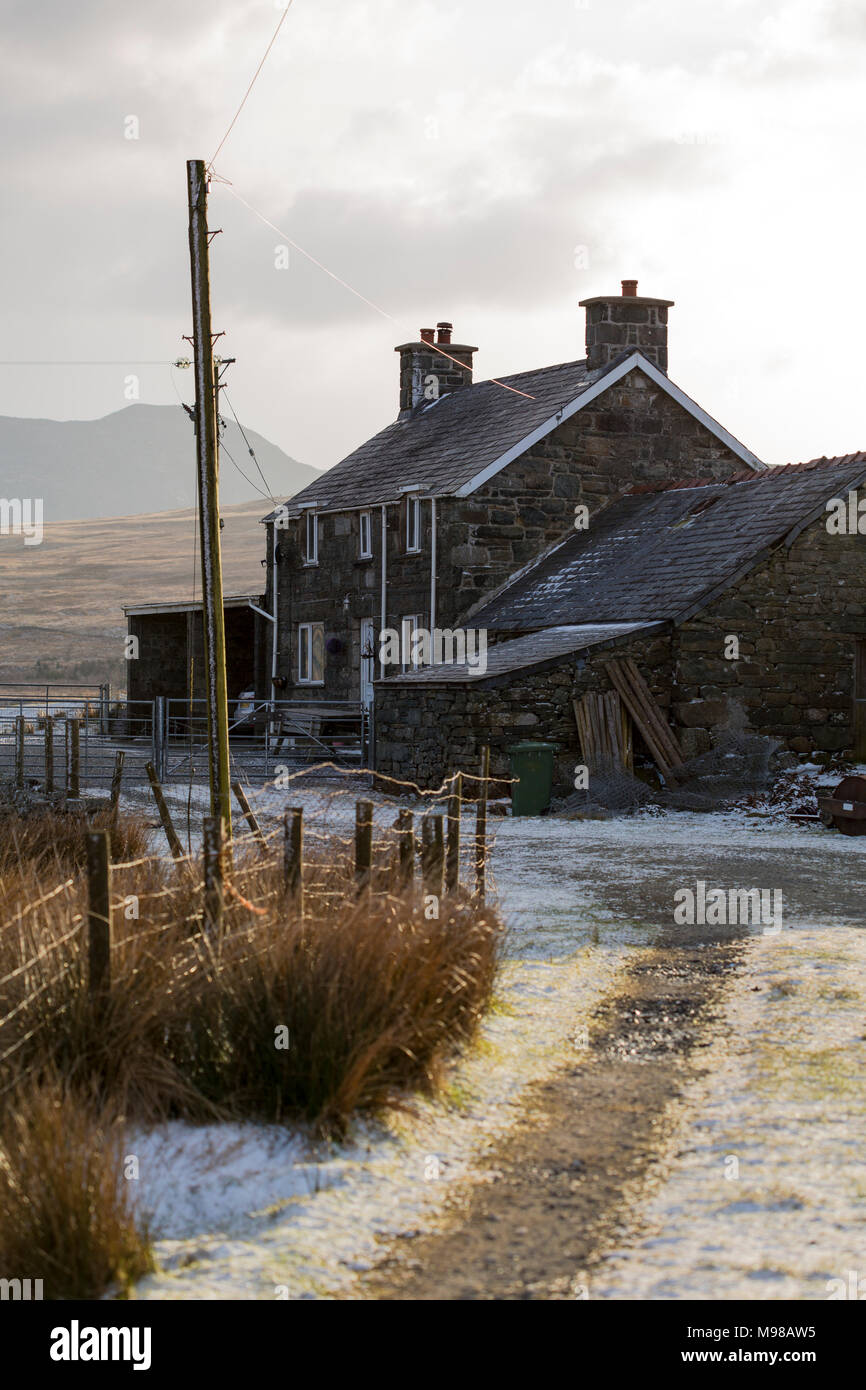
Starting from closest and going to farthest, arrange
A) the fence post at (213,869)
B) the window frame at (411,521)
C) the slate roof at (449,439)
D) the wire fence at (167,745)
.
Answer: the fence post at (213,869), the wire fence at (167,745), the slate roof at (449,439), the window frame at (411,521)

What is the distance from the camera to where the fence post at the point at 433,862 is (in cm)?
932

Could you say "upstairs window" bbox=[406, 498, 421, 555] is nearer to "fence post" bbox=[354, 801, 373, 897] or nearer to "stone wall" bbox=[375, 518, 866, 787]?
"stone wall" bbox=[375, 518, 866, 787]

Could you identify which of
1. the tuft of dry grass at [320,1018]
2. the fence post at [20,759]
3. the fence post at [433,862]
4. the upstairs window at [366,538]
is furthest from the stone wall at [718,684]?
the tuft of dry grass at [320,1018]

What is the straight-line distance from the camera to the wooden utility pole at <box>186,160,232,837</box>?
39.9 feet

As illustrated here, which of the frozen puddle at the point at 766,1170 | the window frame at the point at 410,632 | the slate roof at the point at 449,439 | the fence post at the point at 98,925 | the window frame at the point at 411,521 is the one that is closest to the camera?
the frozen puddle at the point at 766,1170

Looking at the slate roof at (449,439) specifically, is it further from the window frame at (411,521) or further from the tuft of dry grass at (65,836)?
the tuft of dry grass at (65,836)

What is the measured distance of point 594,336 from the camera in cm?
2908

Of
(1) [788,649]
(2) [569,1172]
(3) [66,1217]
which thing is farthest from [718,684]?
(3) [66,1217]

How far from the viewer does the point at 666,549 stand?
78.9 feet

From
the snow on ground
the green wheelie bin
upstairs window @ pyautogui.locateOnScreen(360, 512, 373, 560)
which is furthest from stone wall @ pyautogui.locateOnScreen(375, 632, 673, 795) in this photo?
upstairs window @ pyautogui.locateOnScreen(360, 512, 373, 560)

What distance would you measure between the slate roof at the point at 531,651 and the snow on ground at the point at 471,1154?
887 centimetres

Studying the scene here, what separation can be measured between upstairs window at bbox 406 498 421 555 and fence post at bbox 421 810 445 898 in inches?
755

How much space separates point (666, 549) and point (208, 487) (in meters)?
13.0
